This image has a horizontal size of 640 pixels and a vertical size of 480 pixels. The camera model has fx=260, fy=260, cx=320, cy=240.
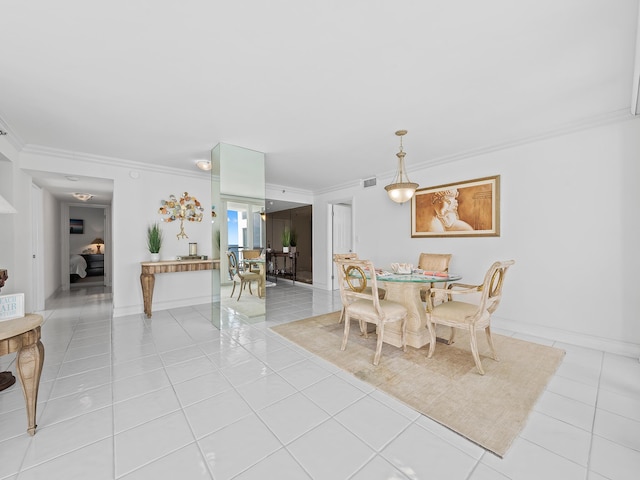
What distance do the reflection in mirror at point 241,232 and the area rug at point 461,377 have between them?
88 centimetres

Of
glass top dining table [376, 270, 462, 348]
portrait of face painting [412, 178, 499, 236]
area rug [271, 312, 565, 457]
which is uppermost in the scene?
portrait of face painting [412, 178, 499, 236]

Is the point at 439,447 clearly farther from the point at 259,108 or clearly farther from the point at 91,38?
the point at 91,38

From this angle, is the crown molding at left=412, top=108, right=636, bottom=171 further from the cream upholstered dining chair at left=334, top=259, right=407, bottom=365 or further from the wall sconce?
the wall sconce

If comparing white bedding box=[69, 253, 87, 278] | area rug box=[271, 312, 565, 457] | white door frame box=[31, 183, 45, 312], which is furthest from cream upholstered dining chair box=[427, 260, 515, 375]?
white bedding box=[69, 253, 87, 278]

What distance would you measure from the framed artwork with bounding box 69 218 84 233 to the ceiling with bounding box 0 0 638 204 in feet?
18.5

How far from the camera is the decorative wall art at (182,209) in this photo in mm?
4561

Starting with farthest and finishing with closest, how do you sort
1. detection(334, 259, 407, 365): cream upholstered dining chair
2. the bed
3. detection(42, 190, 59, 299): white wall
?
1. the bed
2. detection(42, 190, 59, 299): white wall
3. detection(334, 259, 407, 365): cream upholstered dining chair

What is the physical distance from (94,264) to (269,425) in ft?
30.0

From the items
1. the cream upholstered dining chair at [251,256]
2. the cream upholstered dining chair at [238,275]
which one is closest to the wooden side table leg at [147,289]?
the cream upholstered dining chair at [238,275]

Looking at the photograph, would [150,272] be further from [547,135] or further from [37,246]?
[547,135]

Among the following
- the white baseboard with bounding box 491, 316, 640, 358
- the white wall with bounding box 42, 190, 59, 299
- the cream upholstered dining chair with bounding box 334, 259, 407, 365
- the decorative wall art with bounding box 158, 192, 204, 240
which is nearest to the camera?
the cream upholstered dining chair with bounding box 334, 259, 407, 365

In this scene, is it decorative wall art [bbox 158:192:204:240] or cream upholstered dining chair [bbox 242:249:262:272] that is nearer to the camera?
cream upholstered dining chair [bbox 242:249:262:272]

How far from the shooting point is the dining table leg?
9.27 feet

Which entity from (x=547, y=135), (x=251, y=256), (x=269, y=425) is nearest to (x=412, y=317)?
(x=269, y=425)
